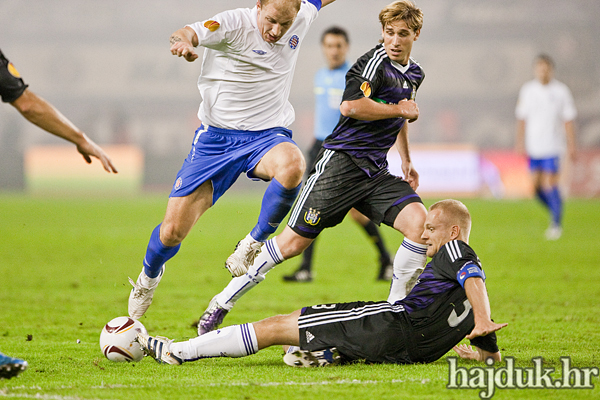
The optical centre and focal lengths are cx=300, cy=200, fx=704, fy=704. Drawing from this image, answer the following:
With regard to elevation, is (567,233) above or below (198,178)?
below

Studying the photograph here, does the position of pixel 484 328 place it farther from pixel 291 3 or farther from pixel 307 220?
pixel 291 3

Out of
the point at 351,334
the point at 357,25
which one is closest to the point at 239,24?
the point at 351,334

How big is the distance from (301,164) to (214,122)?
0.72 meters

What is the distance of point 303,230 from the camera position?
14.7 ft

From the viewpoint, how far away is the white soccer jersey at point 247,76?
4686 millimetres

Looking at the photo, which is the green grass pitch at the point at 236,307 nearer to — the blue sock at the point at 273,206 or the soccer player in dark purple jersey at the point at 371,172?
the blue sock at the point at 273,206

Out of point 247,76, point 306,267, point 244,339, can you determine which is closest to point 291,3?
point 247,76

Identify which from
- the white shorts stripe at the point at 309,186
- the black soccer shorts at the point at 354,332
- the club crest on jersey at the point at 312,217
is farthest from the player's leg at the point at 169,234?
the black soccer shorts at the point at 354,332

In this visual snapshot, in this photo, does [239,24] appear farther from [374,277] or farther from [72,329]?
[374,277]

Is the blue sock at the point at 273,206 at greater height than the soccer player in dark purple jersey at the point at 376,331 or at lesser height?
greater

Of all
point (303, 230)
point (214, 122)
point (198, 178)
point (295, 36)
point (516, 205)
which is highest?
point (295, 36)

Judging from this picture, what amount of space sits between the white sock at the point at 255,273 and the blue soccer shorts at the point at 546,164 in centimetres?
886

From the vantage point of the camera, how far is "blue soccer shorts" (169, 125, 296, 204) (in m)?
4.71

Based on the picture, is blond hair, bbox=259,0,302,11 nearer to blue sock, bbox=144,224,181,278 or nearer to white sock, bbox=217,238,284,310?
white sock, bbox=217,238,284,310
